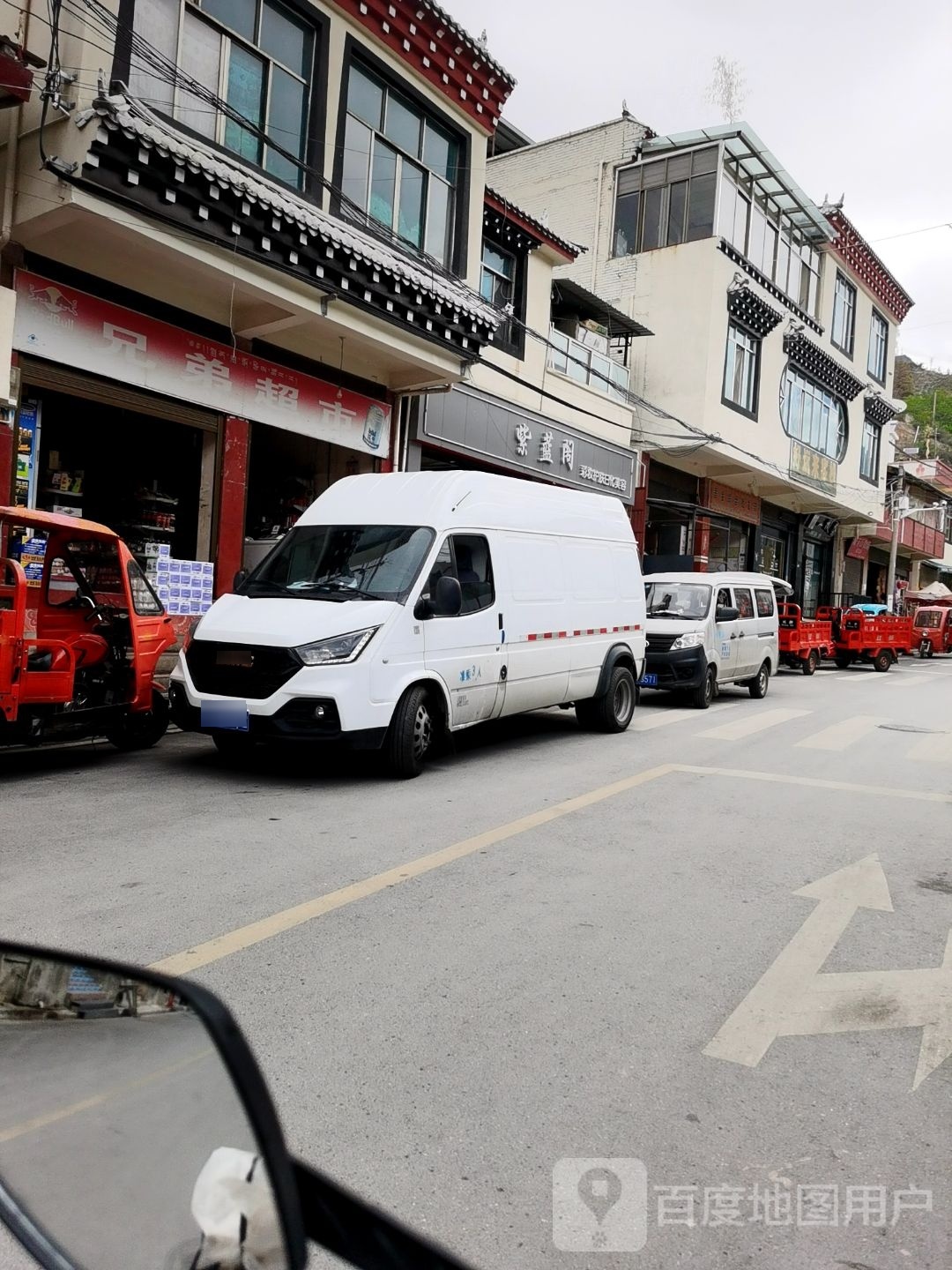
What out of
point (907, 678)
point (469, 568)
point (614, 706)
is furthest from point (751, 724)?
point (907, 678)

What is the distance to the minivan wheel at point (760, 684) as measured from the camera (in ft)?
55.2

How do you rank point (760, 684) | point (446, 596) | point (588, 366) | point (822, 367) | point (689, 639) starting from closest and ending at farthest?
point (446, 596) → point (689, 639) → point (760, 684) → point (588, 366) → point (822, 367)

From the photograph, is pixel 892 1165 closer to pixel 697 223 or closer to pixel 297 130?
pixel 297 130

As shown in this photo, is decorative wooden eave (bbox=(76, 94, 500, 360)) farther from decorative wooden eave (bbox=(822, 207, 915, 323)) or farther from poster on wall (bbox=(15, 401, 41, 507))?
decorative wooden eave (bbox=(822, 207, 915, 323))

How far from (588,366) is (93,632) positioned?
51.4ft

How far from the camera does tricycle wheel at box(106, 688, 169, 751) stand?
879cm

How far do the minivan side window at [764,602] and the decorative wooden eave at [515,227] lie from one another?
8.16 m

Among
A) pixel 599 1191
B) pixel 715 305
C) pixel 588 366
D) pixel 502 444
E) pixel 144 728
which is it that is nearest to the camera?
pixel 599 1191

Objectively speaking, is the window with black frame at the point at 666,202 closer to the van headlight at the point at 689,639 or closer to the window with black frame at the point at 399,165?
the window with black frame at the point at 399,165

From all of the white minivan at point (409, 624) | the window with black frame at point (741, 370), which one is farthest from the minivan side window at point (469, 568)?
the window with black frame at point (741, 370)

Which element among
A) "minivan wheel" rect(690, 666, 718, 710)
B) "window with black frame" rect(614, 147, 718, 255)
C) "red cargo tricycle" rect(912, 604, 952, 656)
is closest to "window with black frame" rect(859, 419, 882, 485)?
"red cargo tricycle" rect(912, 604, 952, 656)

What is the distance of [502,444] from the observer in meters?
18.5

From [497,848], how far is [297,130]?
36.5 ft

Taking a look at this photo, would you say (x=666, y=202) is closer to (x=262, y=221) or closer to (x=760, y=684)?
(x=760, y=684)
